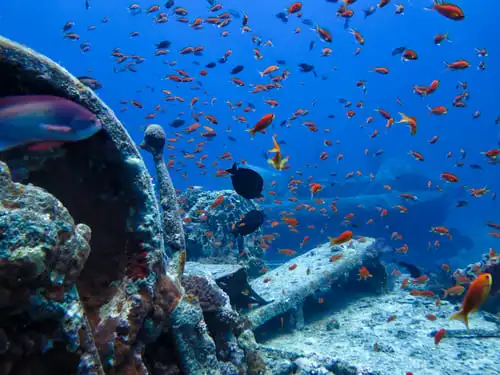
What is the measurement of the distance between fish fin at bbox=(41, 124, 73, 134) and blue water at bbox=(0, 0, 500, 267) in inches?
574

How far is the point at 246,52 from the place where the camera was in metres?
107

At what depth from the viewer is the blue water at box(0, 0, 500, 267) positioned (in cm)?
2684

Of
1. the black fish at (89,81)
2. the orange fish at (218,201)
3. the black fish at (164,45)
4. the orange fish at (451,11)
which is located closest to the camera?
the orange fish at (451,11)

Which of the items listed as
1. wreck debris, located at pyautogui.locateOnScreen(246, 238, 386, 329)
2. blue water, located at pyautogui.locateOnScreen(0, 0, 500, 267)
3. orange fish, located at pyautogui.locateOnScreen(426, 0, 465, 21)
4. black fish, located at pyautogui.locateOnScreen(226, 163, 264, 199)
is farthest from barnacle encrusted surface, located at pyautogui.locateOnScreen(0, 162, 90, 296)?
blue water, located at pyautogui.locateOnScreen(0, 0, 500, 267)

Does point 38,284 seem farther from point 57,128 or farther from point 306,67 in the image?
point 306,67

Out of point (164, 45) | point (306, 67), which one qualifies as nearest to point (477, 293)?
point (306, 67)

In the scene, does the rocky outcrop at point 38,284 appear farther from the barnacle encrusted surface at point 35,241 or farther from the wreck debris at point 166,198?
the wreck debris at point 166,198

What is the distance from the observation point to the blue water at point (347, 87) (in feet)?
88.1

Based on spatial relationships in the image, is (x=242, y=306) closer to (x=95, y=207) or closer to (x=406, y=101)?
(x=95, y=207)

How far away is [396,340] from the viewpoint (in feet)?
22.6

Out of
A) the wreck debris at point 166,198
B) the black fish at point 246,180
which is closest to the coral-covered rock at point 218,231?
the black fish at point 246,180

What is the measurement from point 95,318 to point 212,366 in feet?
4.38

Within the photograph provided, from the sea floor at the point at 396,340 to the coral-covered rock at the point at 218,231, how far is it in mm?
2934

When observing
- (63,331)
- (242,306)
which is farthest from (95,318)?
(242,306)
